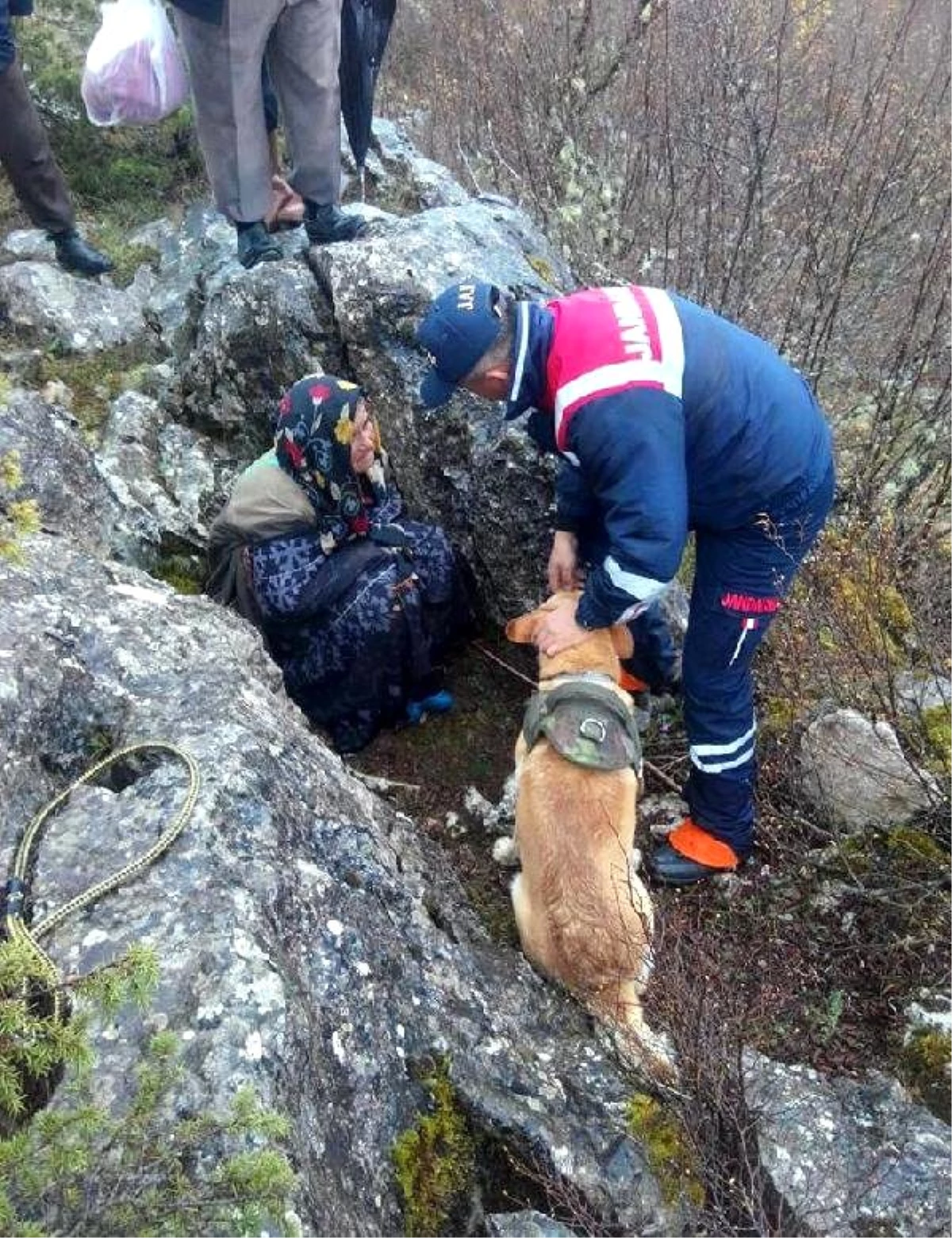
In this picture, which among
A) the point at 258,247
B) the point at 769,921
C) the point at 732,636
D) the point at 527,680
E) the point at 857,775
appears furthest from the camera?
the point at 258,247

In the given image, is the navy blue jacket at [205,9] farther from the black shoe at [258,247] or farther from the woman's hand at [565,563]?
the woman's hand at [565,563]

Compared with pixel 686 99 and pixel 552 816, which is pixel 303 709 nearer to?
pixel 552 816

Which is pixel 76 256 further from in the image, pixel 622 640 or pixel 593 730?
pixel 593 730

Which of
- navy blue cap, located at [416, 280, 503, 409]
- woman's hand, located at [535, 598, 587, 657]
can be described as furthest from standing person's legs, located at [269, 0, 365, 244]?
woman's hand, located at [535, 598, 587, 657]

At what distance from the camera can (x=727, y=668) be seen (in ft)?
11.8

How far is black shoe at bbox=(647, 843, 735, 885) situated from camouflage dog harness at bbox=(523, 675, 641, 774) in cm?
62

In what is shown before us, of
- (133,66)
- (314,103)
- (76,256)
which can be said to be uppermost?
(133,66)

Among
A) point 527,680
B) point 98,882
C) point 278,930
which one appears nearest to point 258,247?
point 527,680

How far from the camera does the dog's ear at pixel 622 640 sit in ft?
12.4

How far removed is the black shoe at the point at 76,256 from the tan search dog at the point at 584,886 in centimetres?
423

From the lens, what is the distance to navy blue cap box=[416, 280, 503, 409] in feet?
10.1

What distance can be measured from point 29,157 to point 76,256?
2.14ft

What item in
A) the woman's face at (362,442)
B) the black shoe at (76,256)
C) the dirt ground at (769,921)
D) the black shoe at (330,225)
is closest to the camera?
the dirt ground at (769,921)

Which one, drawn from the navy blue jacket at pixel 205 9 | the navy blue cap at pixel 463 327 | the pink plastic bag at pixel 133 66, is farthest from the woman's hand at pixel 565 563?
the pink plastic bag at pixel 133 66
